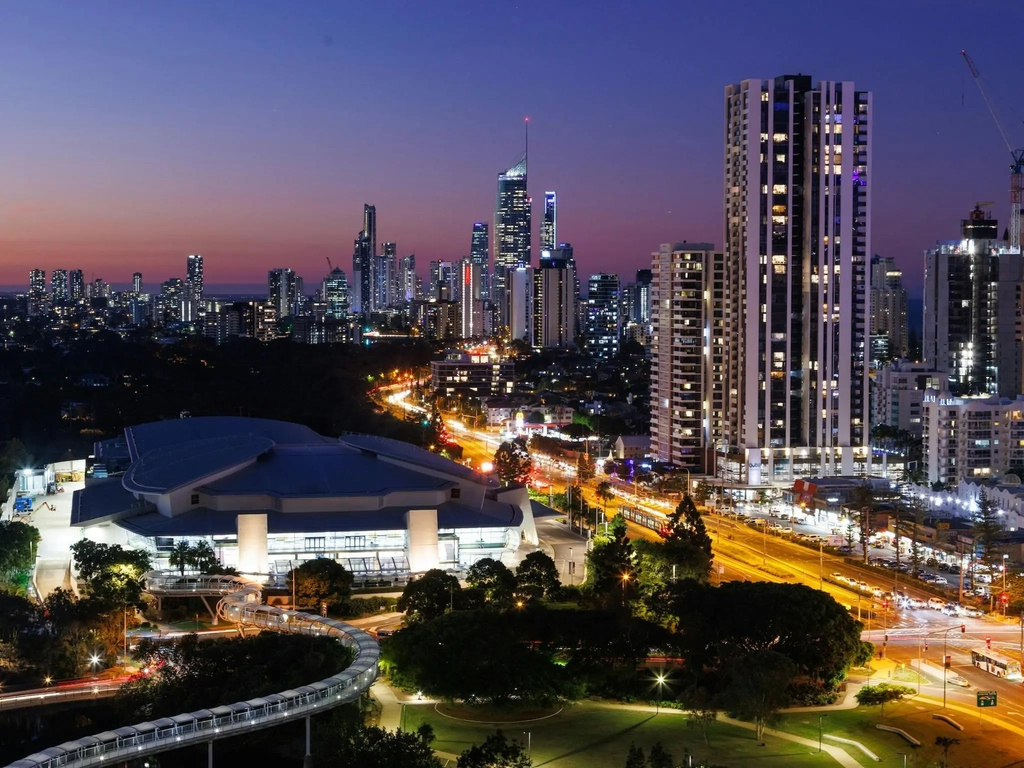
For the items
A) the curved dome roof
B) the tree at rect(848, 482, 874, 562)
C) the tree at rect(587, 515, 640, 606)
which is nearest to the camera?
the tree at rect(587, 515, 640, 606)

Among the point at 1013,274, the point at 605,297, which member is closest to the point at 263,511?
the point at 1013,274

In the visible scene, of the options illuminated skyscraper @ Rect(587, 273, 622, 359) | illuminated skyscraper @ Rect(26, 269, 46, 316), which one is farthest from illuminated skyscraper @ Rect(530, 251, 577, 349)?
illuminated skyscraper @ Rect(26, 269, 46, 316)

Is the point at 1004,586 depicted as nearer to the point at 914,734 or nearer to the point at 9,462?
the point at 914,734

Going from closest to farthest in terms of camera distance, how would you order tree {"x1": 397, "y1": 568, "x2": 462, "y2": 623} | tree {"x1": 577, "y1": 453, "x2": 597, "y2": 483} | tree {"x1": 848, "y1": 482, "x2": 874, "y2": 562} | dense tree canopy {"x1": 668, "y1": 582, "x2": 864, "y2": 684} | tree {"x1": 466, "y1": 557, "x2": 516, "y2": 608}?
dense tree canopy {"x1": 668, "y1": 582, "x2": 864, "y2": 684}, tree {"x1": 397, "y1": 568, "x2": 462, "y2": 623}, tree {"x1": 466, "y1": 557, "x2": 516, "y2": 608}, tree {"x1": 848, "y1": 482, "x2": 874, "y2": 562}, tree {"x1": 577, "y1": 453, "x2": 597, "y2": 483}

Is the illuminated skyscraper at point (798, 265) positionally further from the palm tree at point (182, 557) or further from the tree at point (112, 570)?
the tree at point (112, 570)

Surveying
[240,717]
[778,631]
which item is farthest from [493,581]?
[240,717]

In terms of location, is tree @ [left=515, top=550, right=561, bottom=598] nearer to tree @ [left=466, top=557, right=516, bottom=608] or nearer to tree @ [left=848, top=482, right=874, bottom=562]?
tree @ [left=466, top=557, right=516, bottom=608]
